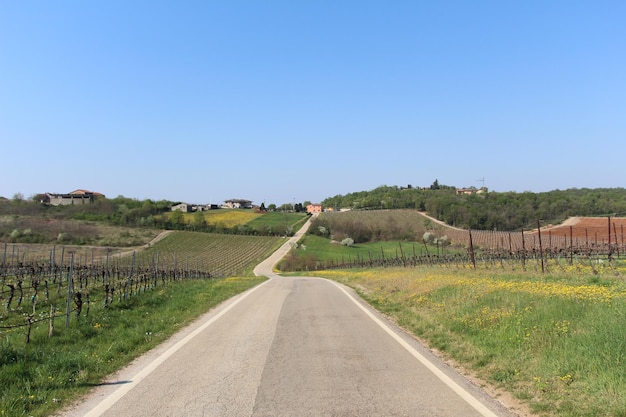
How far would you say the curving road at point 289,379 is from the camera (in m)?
5.48

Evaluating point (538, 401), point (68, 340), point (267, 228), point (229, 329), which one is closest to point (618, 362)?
point (538, 401)

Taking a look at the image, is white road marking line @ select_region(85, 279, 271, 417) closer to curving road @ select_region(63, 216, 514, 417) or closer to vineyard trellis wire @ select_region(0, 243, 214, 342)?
curving road @ select_region(63, 216, 514, 417)

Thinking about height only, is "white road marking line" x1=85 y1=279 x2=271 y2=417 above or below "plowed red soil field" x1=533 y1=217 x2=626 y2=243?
below

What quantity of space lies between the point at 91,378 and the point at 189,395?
2038mm

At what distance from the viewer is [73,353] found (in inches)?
336

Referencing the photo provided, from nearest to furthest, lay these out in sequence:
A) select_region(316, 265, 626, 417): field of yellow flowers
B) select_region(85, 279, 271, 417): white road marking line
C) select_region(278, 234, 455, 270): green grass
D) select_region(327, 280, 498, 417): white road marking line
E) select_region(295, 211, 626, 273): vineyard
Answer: select_region(327, 280, 498, 417): white road marking line
select_region(85, 279, 271, 417): white road marking line
select_region(316, 265, 626, 417): field of yellow flowers
select_region(295, 211, 626, 273): vineyard
select_region(278, 234, 455, 270): green grass

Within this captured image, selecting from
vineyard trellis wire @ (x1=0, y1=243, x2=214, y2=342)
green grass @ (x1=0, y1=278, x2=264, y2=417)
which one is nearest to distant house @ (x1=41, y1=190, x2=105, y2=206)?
vineyard trellis wire @ (x1=0, y1=243, x2=214, y2=342)

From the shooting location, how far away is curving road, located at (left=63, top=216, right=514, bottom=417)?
18.0ft

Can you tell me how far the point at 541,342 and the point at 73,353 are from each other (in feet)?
27.0

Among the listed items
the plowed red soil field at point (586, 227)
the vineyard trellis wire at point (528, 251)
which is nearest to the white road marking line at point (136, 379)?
the vineyard trellis wire at point (528, 251)

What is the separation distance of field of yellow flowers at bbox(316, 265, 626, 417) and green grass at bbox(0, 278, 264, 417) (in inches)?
229

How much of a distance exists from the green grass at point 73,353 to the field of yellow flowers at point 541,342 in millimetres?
5824

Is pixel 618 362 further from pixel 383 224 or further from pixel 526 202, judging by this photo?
pixel 383 224

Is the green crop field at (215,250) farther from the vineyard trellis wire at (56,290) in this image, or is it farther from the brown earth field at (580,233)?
the brown earth field at (580,233)
